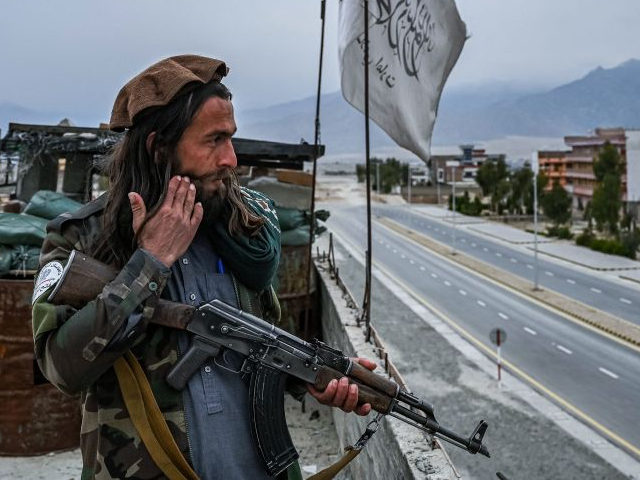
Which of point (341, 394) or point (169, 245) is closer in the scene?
point (169, 245)

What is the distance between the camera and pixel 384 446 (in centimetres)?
393

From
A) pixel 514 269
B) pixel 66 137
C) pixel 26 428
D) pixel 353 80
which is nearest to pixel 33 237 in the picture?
pixel 26 428

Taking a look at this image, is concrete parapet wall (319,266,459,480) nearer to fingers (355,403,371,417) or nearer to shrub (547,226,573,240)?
fingers (355,403,371,417)

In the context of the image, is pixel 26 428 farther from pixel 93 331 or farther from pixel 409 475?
pixel 93 331

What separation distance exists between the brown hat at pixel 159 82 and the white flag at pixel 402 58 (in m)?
3.51

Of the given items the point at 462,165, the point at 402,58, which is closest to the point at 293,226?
the point at 402,58

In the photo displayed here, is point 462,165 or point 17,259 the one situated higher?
point 462,165

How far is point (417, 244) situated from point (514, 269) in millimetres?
10722

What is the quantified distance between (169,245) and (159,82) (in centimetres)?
52

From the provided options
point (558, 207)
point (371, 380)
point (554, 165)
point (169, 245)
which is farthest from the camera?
point (554, 165)

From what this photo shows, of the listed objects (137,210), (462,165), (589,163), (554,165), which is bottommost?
(137,210)

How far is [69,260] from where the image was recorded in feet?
5.80

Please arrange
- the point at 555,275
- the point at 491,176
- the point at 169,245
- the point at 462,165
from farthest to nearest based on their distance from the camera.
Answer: the point at 462,165
the point at 491,176
the point at 555,275
the point at 169,245

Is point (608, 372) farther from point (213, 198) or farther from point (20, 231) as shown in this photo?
point (213, 198)
